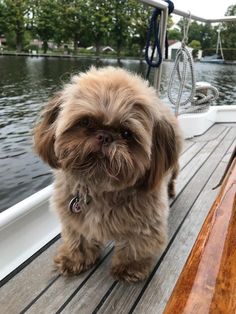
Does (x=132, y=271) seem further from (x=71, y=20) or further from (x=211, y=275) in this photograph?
(x=71, y=20)

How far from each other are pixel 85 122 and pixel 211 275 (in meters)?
0.79

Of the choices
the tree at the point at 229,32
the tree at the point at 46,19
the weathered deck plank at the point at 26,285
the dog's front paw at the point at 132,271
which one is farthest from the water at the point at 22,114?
the tree at the point at 46,19

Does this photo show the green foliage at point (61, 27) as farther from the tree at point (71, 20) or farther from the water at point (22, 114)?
the water at point (22, 114)

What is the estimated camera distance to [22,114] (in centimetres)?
984

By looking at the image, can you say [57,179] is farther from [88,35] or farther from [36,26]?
[36,26]

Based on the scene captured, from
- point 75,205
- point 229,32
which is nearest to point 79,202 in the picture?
point 75,205

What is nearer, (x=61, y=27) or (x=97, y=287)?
(x=97, y=287)

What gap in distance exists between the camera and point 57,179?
6.70 ft

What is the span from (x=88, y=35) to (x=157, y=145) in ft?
53.5

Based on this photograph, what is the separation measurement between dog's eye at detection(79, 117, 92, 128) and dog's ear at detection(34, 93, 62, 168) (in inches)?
8.6

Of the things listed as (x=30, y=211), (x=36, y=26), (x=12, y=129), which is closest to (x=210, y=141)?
(x=30, y=211)

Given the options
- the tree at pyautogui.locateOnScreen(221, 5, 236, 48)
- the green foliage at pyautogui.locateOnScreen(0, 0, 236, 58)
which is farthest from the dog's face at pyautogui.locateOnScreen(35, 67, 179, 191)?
the green foliage at pyautogui.locateOnScreen(0, 0, 236, 58)

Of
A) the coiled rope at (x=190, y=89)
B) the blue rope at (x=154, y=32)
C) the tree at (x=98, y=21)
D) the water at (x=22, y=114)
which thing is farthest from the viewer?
the tree at (x=98, y=21)

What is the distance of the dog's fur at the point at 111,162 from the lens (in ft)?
5.01
